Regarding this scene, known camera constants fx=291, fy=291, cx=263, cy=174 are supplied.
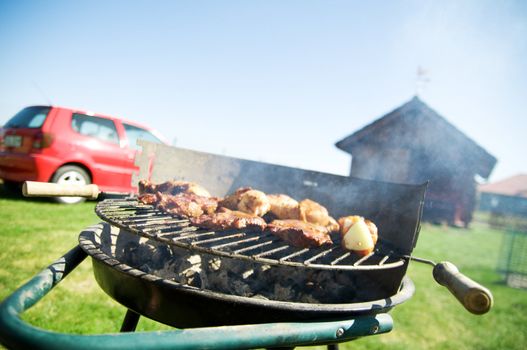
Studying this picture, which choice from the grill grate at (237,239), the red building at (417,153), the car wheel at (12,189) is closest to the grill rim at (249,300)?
the grill grate at (237,239)

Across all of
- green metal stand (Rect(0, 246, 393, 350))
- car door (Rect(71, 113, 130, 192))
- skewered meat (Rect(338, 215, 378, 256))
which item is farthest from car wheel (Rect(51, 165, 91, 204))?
skewered meat (Rect(338, 215, 378, 256))

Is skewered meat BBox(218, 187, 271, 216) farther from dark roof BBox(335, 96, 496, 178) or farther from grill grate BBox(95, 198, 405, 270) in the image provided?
dark roof BBox(335, 96, 496, 178)

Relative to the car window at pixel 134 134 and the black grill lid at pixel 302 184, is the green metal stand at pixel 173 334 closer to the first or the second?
the black grill lid at pixel 302 184

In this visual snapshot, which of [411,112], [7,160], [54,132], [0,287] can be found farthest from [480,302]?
[411,112]

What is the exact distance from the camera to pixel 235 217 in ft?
6.13

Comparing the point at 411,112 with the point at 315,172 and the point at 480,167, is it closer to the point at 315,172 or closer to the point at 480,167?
the point at 480,167

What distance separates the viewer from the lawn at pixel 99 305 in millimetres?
3039

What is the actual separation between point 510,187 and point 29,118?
6313cm

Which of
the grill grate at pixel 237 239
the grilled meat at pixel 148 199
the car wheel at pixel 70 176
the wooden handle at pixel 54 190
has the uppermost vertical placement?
the wooden handle at pixel 54 190

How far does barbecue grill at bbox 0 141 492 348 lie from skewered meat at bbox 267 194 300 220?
1.48 feet

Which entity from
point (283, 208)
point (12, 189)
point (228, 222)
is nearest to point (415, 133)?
point (283, 208)

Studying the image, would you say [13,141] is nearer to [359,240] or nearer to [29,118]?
[29,118]

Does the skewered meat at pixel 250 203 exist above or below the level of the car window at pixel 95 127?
below

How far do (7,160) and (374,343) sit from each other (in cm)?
758
